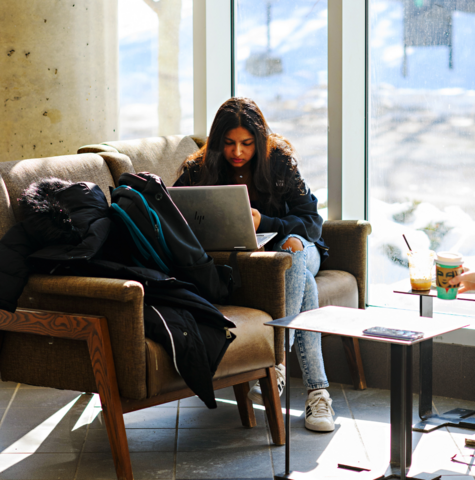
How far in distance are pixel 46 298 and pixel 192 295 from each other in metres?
0.46

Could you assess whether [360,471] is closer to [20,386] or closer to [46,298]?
[46,298]

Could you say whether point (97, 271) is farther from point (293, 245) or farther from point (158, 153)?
point (158, 153)

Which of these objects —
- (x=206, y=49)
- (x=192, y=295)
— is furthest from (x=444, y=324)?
(x=206, y=49)

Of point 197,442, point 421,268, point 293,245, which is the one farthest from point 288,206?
point 197,442

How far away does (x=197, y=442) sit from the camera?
236 cm

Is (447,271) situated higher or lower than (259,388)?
higher

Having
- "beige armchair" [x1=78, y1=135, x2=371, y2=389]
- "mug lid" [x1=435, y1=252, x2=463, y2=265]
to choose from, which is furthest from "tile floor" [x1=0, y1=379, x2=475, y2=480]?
"mug lid" [x1=435, y1=252, x2=463, y2=265]

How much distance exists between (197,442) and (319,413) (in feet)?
1.52

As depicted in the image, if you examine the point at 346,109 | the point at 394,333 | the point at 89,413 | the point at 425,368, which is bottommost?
the point at 89,413

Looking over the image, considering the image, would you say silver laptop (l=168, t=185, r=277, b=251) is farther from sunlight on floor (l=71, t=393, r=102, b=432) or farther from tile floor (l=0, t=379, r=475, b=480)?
sunlight on floor (l=71, t=393, r=102, b=432)

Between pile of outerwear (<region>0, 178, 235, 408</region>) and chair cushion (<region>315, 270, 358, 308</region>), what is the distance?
0.73m

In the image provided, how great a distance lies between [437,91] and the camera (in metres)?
Result: 3.13

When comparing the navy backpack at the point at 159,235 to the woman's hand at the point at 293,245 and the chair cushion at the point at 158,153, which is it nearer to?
the woman's hand at the point at 293,245

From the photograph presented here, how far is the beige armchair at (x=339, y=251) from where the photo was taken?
285cm
